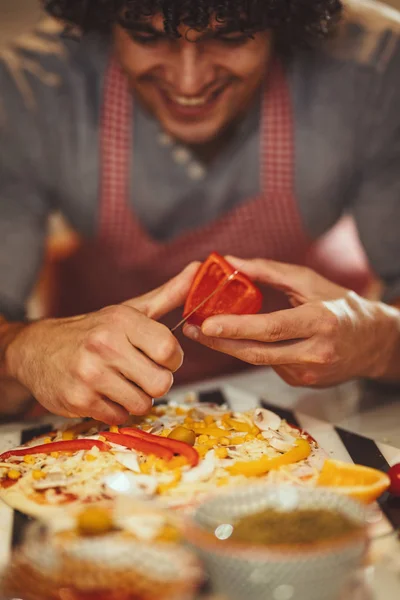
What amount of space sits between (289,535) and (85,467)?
0.41 metres

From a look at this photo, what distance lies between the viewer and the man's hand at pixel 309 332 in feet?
3.60

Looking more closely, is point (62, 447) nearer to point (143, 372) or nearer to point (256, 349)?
point (143, 372)

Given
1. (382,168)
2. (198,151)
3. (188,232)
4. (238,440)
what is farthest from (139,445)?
(382,168)

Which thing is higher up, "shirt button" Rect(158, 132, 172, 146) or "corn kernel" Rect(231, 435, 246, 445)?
"shirt button" Rect(158, 132, 172, 146)

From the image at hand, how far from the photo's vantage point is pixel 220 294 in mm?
1165

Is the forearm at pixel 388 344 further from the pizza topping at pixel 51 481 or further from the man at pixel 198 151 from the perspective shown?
the pizza topping at pixel 51 481

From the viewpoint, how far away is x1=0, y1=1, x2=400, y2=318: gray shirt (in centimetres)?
158

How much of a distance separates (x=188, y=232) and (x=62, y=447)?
2.33ft

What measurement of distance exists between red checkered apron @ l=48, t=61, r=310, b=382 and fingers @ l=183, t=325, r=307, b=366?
399mm

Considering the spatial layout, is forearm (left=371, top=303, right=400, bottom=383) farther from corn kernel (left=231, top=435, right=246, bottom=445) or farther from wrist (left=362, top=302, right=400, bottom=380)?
corn kernel (left=231, top=435, right=246, bottom=445)

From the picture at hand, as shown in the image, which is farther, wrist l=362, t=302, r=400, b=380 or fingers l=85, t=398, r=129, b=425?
wrist l=362, t=302, r=400, b=380

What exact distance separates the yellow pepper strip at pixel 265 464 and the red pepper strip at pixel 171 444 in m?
0.06

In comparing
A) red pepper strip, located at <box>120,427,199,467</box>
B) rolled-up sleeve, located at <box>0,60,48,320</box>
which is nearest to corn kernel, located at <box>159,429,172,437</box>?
red pepper strip, located at <box>120,427,199,467</box>

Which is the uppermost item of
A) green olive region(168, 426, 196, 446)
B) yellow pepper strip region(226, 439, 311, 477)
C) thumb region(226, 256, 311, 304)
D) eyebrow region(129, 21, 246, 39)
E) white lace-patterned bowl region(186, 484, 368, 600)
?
eyebrow region(129, 21, 246, 39)
